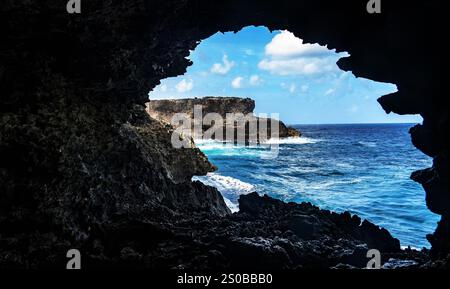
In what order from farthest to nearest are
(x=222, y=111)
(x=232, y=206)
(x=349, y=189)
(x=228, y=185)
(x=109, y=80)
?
(x=222, y=111), (x=349, y=189), (x=228, y=185), (x=232, y=206), (x=109, y=80)

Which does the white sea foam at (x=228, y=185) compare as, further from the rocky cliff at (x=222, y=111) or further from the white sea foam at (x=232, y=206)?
the rocky cliff at (x=222, y=111)

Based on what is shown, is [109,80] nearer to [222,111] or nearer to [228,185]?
[228,185]

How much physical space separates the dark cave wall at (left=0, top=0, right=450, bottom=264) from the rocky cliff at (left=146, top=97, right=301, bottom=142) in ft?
250

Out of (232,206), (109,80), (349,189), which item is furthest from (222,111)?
(109,80)

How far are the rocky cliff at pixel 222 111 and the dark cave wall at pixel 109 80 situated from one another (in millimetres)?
76165

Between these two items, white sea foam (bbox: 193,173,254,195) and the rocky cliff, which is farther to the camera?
the rocky cliff

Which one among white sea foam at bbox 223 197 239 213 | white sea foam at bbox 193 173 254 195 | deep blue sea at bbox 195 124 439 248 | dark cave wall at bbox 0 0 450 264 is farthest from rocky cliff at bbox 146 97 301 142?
dark cave wall at bbox 0 0 450 264

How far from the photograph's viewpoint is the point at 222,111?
9106cm

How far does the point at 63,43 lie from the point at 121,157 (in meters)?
5.11

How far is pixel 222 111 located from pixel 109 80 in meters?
78.4

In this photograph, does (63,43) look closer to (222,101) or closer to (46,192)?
(46,192)

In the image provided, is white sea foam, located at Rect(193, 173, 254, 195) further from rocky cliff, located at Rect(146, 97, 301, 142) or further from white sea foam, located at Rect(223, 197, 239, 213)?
rocky cliff, located at Rect(146, 97, 301, 142)

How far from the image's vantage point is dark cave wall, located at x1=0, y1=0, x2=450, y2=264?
9.83 m
